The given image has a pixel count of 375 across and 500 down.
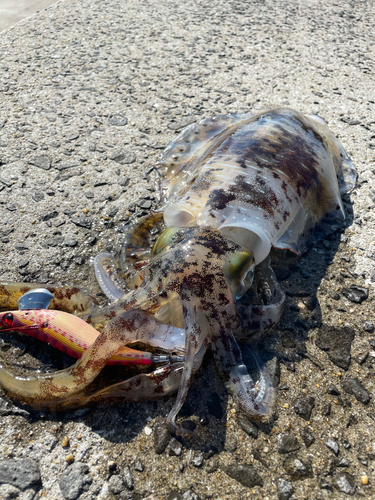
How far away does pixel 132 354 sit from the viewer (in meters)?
2.40

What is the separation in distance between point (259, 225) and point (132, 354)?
1198 mm

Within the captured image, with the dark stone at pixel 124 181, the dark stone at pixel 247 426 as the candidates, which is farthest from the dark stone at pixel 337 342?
the dark stone at pixel 124 181

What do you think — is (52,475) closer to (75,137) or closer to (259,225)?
(259,225)

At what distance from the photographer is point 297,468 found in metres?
2.16

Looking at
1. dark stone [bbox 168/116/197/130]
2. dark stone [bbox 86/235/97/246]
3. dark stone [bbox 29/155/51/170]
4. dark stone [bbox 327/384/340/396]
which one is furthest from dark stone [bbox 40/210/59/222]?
dark stone [bbox 327/384/340/396]

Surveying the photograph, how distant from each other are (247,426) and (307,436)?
13.4 inches

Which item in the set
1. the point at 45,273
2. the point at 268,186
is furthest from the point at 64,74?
the point at 268,186

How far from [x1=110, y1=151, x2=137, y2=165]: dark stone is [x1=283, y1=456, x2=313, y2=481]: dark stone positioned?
3.17m

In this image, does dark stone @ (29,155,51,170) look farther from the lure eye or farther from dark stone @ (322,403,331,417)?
dark stone @ (322,403,331,417)

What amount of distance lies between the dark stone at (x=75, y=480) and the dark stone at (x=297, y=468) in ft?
3.45

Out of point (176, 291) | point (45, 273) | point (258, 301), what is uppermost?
point (176, 291)

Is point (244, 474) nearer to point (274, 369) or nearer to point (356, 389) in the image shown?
point (274, 369)

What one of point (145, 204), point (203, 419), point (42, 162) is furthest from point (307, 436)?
point (42, 162)

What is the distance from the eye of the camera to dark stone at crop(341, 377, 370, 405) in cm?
248
